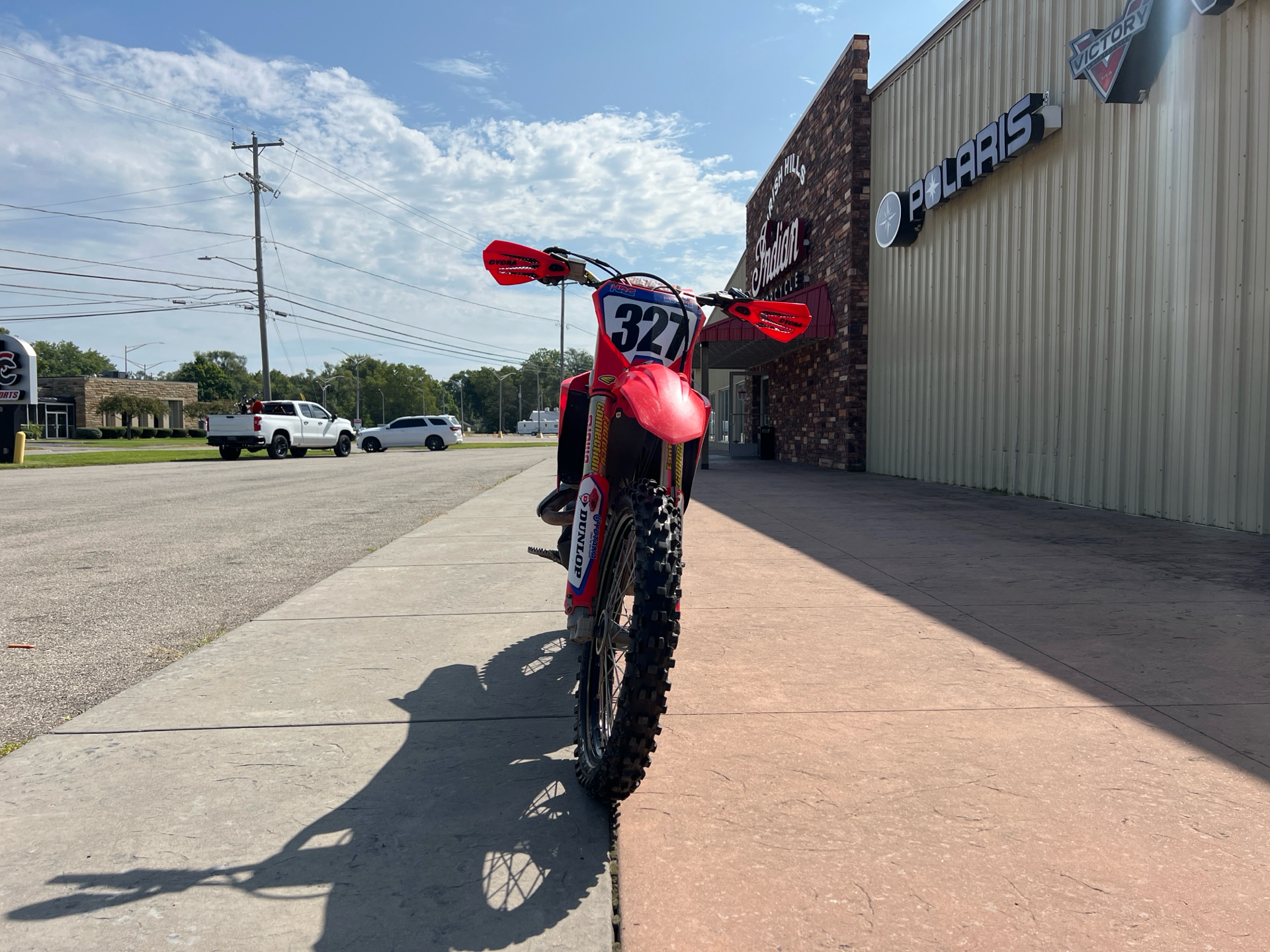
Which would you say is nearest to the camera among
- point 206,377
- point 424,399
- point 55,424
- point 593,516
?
point 593,516

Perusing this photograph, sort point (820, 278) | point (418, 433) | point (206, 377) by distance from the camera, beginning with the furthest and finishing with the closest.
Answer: point (206, 377), point (418, 433), point (820, 278)

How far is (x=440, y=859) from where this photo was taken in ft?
6.86

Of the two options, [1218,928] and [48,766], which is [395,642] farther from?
[1218,928]

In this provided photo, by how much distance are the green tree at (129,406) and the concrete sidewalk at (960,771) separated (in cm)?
6932

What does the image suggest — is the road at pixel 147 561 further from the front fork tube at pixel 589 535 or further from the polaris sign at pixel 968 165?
the polaris sign at pixel 968 165

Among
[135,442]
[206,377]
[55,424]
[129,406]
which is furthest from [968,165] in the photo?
[206,377]

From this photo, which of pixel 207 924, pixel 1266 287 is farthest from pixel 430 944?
pixel 1266 287

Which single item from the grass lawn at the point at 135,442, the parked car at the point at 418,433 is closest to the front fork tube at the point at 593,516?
the parked car at the point at 418,433

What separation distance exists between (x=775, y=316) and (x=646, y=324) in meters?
1.06

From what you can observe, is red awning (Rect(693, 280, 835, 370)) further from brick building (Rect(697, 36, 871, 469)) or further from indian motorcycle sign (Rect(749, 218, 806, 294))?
indian motorcycle sign (Rect(749, 218, 806, 294))

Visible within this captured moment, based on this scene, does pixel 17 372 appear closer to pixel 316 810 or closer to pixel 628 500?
pixel 316 810

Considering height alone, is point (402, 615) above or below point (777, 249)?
below

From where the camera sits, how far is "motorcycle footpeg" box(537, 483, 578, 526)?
11.6 feet

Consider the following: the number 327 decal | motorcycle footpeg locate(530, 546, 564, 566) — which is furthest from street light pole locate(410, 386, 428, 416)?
the number 327 decal
